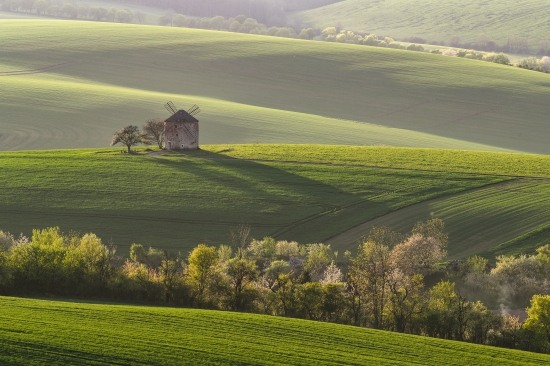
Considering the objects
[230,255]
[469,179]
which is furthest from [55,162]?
[469,179]

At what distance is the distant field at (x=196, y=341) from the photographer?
24.1 metres

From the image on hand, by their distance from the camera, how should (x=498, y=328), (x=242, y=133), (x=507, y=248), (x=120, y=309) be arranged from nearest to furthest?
(x=120, y=309)
(x=498, y=328)
(x=507, y=248)
(x=242, y=133)

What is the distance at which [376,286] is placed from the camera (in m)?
35.0

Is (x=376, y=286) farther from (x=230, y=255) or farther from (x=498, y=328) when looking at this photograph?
(x=230, y=255)

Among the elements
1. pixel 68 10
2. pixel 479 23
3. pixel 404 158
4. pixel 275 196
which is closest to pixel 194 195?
pixel 275 196

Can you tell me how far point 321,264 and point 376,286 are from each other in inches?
254

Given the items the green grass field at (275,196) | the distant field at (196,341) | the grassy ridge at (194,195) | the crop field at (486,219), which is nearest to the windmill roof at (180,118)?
the green grass field at (275,196)

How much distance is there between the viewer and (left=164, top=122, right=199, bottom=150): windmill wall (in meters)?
63.2

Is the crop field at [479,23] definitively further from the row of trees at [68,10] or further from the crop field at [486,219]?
the crop field at [486,219]

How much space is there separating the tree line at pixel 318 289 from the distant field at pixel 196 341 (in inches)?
109

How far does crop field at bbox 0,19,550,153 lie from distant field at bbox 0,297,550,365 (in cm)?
4667

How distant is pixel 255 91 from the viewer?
9938cm

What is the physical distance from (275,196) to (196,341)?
26.8m

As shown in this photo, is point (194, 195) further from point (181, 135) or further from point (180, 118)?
point (181, 135)
